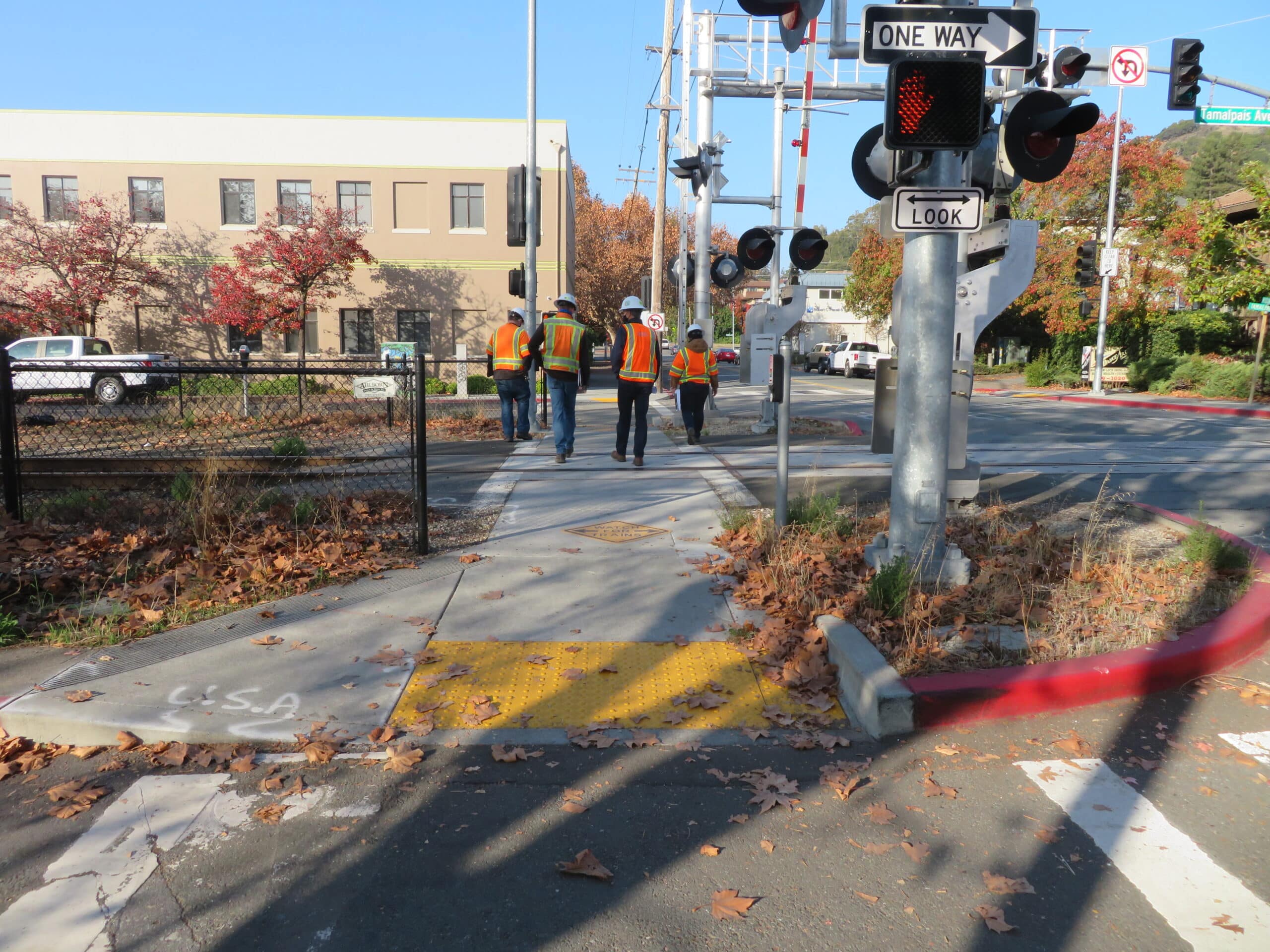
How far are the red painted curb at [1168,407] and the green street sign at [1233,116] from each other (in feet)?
23.8

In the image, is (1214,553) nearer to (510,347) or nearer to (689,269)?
(510,347)

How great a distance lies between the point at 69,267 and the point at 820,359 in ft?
115

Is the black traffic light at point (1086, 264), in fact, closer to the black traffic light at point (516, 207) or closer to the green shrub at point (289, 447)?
the black traffic light at point (516, 207)

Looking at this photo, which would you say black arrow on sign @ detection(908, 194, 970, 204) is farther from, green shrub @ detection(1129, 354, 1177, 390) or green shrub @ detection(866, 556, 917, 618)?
green shrub @ detection(1129, 354, 1177, 390)

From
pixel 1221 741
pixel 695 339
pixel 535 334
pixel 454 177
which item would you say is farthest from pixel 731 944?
pixel 454 177

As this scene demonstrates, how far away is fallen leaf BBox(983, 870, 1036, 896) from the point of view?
305cm

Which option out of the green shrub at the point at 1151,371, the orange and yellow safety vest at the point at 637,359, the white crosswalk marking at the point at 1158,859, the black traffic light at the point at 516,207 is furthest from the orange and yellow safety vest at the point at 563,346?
the green shrub at the point at 1151,371

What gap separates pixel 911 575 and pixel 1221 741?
5.87 feet

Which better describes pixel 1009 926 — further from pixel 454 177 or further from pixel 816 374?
pixel 816 374

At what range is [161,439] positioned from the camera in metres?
9.65

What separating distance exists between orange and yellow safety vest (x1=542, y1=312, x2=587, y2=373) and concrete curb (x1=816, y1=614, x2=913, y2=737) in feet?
23.3

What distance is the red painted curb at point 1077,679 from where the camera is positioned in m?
4.32

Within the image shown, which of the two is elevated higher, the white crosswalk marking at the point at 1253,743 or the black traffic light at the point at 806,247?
the black traffic light at the point at 806,247

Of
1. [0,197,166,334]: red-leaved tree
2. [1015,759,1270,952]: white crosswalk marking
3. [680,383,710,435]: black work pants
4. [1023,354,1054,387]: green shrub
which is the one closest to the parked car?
[1023,354,1054,387]: green shrub
